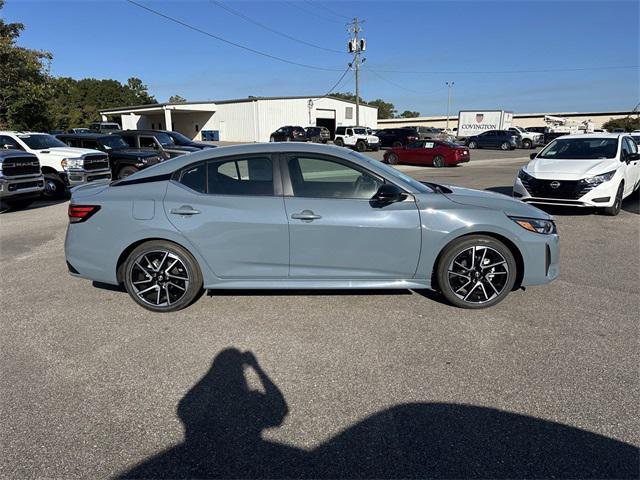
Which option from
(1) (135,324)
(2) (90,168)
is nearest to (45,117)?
(2) (90,168)

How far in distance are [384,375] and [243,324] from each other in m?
1.44

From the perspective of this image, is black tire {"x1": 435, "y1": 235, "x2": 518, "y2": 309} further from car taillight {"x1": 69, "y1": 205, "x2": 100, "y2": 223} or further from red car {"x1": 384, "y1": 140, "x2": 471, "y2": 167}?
red car {"x1": 384, "y1": 140, "x2": 471, "y2": 167}

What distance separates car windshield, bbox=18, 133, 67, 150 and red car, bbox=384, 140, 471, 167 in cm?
1657

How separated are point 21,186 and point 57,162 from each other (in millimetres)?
2017

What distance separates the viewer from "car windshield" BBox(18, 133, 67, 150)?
11.7 metres

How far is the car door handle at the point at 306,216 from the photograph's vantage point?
389 centimetres

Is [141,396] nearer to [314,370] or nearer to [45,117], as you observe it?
[314,370]

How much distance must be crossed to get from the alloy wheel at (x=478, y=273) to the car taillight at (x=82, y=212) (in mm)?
3502

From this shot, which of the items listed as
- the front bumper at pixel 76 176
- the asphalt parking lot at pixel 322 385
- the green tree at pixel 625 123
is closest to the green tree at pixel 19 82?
the front bumper at pixel 76 176

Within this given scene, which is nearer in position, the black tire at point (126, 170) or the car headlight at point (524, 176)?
the car headlight at point (524, 176)

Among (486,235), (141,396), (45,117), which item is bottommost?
(141,396)

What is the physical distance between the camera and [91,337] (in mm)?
3709

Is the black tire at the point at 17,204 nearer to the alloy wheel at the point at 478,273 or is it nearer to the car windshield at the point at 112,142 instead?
the car windshield at the point at 112,142

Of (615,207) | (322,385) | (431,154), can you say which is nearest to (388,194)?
(322,385)
